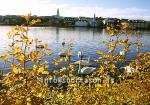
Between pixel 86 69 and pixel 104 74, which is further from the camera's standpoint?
pixel 86 69

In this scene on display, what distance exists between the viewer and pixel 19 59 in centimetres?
645

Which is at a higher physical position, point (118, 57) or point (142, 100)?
point (118, 57)

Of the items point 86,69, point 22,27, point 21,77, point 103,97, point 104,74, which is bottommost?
point 86,69

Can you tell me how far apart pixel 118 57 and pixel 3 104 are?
7.49 metres

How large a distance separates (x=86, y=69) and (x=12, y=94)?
3824cm

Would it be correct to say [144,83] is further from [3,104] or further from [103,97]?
[3,104]

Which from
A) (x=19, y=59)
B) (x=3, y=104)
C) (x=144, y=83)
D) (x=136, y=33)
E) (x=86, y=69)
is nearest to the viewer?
(x=3, y=104)

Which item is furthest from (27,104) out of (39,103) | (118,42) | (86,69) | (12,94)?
(86,69)

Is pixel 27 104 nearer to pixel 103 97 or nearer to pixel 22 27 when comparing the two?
pixel 22 27

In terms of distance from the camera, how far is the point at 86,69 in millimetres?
44625

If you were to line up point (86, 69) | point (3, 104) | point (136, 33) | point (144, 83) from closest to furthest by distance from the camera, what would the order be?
1. point (3, 104)
2. point (144, 83)
3. point (136, 33)
4. point (86, 69)

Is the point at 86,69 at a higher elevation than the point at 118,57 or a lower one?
lower

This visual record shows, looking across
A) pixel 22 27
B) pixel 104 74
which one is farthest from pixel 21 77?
pixel 104 74

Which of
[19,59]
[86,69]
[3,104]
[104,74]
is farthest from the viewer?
[86,69]
